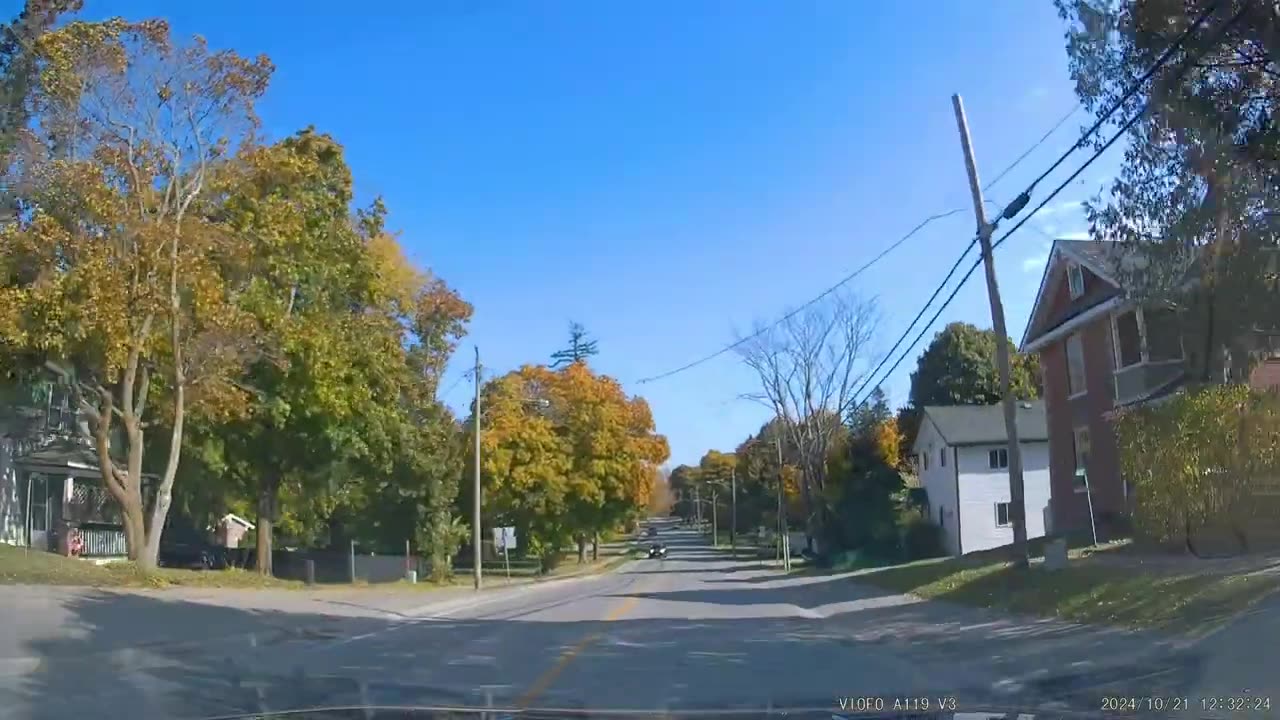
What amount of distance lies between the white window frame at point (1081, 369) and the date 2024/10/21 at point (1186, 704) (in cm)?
2717

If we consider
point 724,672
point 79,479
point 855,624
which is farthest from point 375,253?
point 724,672

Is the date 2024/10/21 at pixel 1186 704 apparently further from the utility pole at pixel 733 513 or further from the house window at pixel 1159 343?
the utility pole at pixel 733 513

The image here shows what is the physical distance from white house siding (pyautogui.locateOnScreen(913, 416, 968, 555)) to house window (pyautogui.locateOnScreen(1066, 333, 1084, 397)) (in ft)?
49.0

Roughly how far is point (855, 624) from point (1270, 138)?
1141 centimetres

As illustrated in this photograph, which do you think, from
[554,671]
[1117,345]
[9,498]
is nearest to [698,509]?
[1117,345]

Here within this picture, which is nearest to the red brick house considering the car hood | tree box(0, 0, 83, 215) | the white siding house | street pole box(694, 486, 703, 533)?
the white siding house

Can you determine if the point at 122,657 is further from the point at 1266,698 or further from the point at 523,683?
the point at 1266,698

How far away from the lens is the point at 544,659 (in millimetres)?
14852

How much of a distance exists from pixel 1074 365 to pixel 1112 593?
20739 mm

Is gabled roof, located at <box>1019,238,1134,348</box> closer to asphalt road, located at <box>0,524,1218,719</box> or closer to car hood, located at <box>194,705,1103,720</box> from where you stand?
asphalt road, located at <box>0,524,1218,719</box>

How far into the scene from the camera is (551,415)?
63688 mm

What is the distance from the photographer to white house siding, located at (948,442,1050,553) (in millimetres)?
50188

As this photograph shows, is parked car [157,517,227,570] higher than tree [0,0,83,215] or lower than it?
lower

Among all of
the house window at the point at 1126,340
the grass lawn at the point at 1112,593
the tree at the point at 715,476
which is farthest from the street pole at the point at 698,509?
the grass lawn at the point at 1112,593
